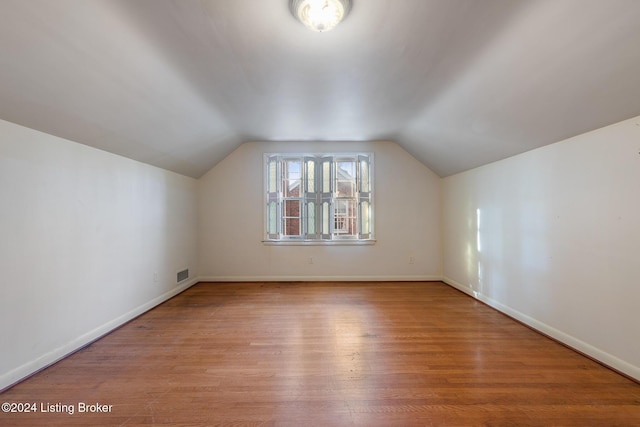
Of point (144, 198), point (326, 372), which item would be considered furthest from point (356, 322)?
point (144, 198)

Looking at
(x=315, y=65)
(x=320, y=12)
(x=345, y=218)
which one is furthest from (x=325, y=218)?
(x=320, y=12)

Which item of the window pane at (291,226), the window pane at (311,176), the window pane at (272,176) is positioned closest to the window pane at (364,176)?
the window pane at (311,176)

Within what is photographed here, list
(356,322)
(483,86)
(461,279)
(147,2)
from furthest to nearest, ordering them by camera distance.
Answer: (461,279), (356,322), (483,86), (147,2)

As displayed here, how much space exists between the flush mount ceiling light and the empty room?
0.04 ft

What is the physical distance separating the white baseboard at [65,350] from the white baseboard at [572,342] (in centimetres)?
410

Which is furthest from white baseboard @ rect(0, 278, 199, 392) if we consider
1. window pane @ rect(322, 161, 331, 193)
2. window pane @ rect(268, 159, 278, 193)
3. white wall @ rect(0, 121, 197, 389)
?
window pane @ rect(322, 161, 331, 193)

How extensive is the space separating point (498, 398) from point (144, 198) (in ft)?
12.1

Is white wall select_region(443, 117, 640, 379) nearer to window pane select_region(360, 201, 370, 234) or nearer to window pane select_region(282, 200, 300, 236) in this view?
window pane select_region(360, 201, 370, 234)

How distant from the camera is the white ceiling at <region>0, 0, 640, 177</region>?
4.18ft

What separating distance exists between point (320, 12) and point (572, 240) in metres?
2.58

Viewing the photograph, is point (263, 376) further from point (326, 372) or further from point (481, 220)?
point (481, 220)

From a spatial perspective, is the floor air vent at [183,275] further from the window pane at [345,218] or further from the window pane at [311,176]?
the window pane at [345,218]

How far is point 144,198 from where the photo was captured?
2826 millimetres

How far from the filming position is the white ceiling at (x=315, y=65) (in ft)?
4.18
